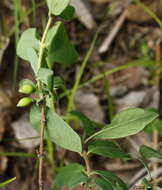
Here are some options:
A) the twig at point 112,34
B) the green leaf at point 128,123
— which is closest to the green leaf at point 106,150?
the green leaf at point 128,123

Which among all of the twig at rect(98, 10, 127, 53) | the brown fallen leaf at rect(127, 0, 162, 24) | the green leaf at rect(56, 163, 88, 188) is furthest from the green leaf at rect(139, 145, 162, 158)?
the brown fallen leaf at rect(127, 0, 162, 24)

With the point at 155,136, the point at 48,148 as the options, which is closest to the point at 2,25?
the point at 48,148

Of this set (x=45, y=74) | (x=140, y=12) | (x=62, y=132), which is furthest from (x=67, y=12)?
(x=140, y=12)

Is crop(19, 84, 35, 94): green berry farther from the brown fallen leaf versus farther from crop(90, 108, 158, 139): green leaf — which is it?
the brown fallen leaf

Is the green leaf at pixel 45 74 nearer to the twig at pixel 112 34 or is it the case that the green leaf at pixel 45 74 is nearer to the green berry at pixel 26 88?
the green berry at pixel 26 88

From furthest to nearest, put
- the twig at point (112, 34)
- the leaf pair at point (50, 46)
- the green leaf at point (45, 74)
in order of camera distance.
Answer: the twig at point (112, 34) < the leaf pair at point (50, 46) < the green leaf at point (45, 74)

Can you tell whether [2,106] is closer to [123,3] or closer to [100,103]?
[100,103]
